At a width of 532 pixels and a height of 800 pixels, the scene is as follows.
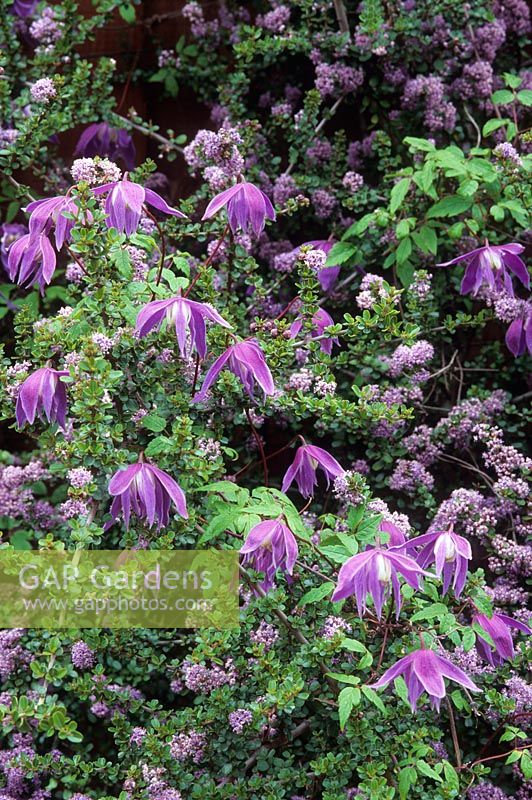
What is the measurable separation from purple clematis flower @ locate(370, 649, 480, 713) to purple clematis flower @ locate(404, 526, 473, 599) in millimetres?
136

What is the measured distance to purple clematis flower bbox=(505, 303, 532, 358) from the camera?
6.96 feet

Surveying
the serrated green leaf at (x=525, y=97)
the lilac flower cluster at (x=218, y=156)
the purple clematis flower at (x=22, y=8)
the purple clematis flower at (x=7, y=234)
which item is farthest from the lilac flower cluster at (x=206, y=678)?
the purple clematis flower at (x=22, y=8)

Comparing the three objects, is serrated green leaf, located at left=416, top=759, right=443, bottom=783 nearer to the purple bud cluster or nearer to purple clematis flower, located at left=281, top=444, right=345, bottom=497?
the purple bud cluster

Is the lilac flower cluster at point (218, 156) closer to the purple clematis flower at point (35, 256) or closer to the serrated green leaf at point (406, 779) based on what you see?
the purple clematis flower at point (35, 256)

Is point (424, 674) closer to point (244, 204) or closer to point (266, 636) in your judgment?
point (266, 636)

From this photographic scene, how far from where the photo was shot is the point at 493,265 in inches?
75.8

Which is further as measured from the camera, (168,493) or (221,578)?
(221,578)

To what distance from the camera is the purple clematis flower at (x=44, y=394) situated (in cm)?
141

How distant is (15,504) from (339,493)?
35.8 inches

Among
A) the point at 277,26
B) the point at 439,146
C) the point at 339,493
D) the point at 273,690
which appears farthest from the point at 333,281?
the point at 273,690

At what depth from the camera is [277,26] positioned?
96.0 inches

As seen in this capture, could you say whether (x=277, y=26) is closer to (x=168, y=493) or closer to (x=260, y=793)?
(x=168, y=493)

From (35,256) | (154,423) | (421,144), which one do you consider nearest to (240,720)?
(154,423)

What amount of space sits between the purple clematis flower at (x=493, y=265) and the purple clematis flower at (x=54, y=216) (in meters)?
0.83
